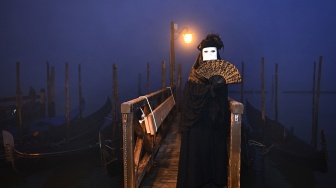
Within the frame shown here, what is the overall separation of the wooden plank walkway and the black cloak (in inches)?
21.7

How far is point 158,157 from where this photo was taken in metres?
4.82

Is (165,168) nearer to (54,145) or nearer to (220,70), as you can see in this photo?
(220,70)

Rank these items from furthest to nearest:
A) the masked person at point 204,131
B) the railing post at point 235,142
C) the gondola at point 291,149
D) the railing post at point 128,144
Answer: the gondola at point 291,149
the masked person at point 204,131
the railing post at point 235,142
the railing post at point 128,144

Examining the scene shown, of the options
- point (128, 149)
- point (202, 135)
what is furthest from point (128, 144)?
point (202, 135)

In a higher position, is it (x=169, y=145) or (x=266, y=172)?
(x=169, y=145)

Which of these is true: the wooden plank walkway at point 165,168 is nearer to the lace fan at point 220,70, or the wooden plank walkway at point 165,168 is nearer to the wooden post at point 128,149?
the wooden post at point 128,149

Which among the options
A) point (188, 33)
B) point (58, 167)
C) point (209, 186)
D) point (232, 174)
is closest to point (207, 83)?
point (232, 174)

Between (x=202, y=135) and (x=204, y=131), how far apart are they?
0.05 meters

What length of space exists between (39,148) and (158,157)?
7.05 m

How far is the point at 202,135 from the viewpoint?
9.15ft

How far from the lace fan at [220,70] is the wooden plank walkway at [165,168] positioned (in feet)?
3.48

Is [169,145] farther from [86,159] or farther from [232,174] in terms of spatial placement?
[86,159]

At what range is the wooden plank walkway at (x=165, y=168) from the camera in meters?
3.57

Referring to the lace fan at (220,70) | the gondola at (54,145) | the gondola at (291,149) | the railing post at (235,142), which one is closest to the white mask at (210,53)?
the lace fan at (220,70)
